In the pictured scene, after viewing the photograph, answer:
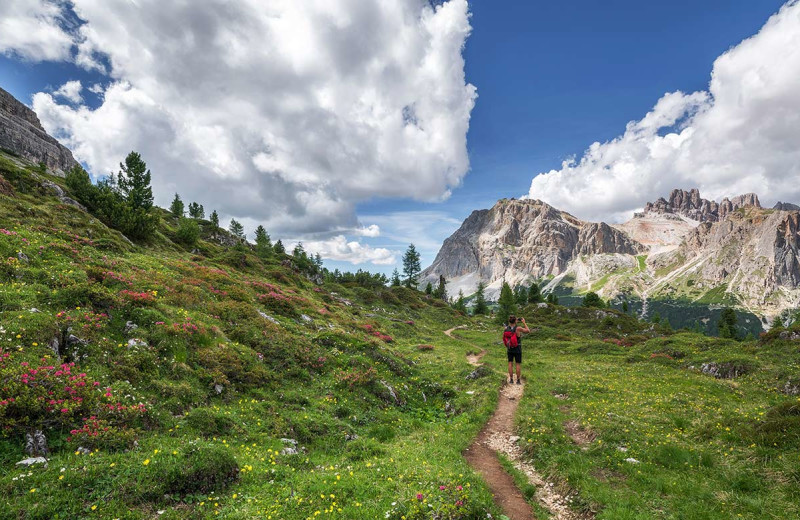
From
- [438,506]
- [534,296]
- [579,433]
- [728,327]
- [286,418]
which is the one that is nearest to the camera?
[438,506]

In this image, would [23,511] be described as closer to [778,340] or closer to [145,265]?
[145,265]

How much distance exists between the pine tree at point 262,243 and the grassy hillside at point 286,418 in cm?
5393

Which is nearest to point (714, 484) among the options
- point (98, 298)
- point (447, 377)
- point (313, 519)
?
point (313, 519)

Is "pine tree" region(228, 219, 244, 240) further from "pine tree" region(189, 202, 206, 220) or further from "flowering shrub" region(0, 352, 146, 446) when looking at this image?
"flowering shrub" region(0, 352, 146, 446)

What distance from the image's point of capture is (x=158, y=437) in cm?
1076

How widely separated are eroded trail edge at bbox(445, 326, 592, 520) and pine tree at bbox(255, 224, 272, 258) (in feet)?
243

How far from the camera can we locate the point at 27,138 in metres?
150

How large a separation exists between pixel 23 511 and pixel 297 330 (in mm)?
19100

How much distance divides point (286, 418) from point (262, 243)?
275 feet

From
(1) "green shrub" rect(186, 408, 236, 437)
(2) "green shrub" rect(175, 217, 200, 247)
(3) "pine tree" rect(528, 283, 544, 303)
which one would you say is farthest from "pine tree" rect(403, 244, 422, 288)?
(1) "green shrub" rect(186, 408, 236, 437)

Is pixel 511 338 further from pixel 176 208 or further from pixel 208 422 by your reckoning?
pixel 176 208

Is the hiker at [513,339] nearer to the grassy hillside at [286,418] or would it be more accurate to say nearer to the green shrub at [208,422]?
the grassy hillside at [286,418]

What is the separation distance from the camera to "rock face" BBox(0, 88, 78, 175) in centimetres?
13888

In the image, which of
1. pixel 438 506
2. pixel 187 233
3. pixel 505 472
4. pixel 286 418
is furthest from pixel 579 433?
pixel 187 233
